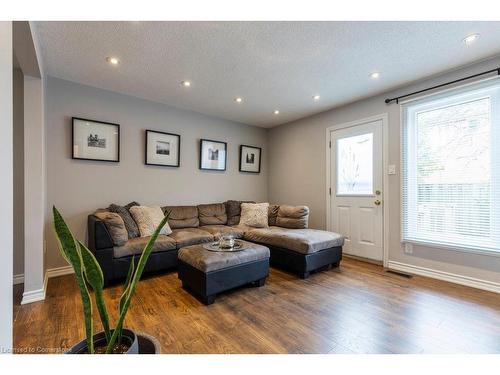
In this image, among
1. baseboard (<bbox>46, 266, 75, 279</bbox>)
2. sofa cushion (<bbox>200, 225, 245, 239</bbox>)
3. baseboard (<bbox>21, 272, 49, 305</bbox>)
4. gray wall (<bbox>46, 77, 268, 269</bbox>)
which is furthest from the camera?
sofa cushion (<bbox>200, 225, 245, 239</bbox>)

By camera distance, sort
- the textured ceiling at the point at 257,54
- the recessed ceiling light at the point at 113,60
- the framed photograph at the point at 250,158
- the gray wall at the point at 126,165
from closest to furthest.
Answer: the textured ceiling at the point at 257,54 < the recessed ceiling light at the point at 113,60 < the gray wall at the point at 126,165 < the framed photograph at the point at 250,158

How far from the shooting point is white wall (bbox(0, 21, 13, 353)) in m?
0.82

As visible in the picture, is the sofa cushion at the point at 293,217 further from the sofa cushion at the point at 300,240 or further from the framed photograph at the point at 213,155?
the framed photograph at the point at 213,155

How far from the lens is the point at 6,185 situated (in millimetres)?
867

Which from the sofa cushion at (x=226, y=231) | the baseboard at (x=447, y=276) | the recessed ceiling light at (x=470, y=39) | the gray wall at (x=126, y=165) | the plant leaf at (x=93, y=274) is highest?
the recessed ceiling light at (x=470, y=39)

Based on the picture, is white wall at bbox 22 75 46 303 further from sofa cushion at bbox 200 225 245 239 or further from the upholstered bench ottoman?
sofa cushion at bbox 200 225 245 239

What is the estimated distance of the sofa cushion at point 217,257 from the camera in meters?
2.18

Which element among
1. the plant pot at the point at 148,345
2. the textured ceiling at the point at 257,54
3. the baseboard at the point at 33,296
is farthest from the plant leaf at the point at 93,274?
the baseboard at the point at 33,296

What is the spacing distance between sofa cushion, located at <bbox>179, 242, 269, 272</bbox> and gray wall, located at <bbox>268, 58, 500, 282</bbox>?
189 centimetres

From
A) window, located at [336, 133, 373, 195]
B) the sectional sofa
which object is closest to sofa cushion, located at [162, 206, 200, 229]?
the sectional sofa

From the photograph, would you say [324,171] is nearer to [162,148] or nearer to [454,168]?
[454,168]

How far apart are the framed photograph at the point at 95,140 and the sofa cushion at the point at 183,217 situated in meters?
1.05

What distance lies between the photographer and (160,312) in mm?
2004
